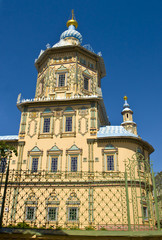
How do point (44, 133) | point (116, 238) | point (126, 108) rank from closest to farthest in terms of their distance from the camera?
point (116, 238)
point (44, 133)
point (126, 108)

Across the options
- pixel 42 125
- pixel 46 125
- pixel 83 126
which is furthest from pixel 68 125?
pixel 42 125

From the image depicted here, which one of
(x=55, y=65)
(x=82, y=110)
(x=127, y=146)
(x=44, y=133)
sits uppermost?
(x=55, y=65)

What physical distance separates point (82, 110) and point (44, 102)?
4.19 metres

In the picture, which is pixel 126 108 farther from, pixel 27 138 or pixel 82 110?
pixel 27 138

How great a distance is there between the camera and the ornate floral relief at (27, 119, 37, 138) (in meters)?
23.2

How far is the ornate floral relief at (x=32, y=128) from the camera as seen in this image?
23.2 meters

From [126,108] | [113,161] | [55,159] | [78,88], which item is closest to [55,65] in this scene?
[78,88]

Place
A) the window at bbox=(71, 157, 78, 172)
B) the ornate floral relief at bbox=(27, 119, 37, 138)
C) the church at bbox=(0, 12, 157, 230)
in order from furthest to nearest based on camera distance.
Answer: the ornate floral relief at bbox=(27, 119, 37, 138) < the window at bbox=(71, 157, 78, 172) < the church at bbox=(0, 12, 157, 230)

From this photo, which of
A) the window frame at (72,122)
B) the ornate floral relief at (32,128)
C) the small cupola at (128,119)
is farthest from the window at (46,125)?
the small cupola at (128,119)

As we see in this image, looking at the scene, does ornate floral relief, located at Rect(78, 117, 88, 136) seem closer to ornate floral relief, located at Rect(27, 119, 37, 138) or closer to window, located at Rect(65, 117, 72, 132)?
window, located at Rect(65, 117, 72, 132)

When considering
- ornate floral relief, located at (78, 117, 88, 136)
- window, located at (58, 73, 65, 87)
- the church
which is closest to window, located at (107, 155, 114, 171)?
the church

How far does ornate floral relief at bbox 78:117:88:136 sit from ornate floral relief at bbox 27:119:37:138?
465 centimetres

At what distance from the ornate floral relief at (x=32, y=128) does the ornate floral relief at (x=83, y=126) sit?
4648mm

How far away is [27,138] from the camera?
75.6 feet
